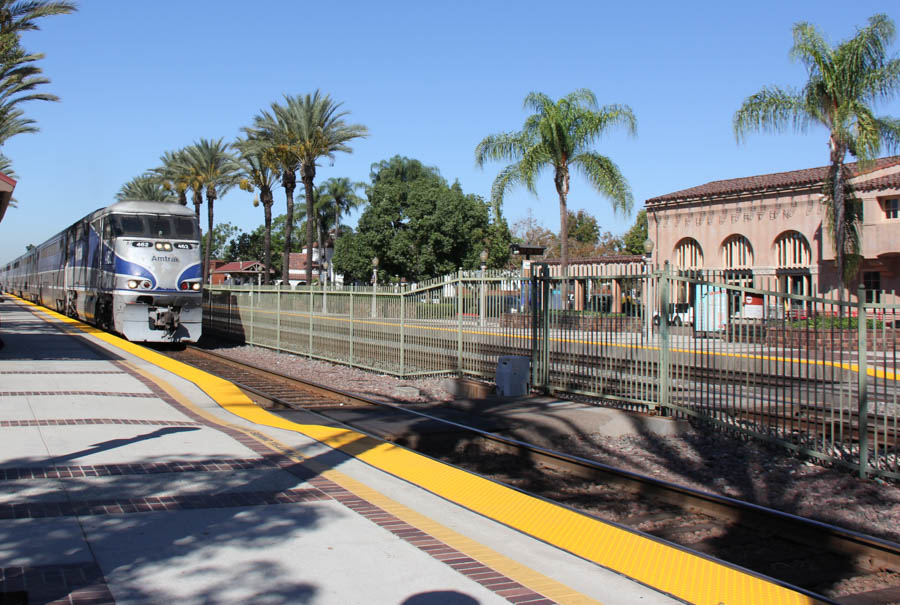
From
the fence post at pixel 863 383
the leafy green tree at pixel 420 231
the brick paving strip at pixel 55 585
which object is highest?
the leafy green tree at pixel 420 231

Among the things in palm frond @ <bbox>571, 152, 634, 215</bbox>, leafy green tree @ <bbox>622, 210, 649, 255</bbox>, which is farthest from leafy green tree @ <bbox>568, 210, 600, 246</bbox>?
palm frond @ <bbox>571, 152, 634, 215</bbox>

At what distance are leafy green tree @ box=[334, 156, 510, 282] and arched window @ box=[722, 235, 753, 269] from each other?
26.2m

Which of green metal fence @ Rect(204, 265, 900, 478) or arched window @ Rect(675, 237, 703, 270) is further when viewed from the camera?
arched window @ Rect(675, 237, 703, 270)

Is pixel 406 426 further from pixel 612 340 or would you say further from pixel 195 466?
pixel 195 466

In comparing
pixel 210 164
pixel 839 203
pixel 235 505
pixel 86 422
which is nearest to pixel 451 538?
pixel 235 505

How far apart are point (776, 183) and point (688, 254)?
19.9 feet

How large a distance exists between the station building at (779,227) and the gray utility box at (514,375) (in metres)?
19.8

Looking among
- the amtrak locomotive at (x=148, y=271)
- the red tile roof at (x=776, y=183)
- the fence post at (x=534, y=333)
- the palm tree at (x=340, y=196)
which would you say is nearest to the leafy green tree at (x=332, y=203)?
the palm tree at (x=340, y=196)

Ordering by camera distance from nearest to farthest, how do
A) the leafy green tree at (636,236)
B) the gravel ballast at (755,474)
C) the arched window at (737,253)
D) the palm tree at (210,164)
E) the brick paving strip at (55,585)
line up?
the brick paving strip at (55,585), the gravel ballast at (755,474), the arched window at (737,253), the palm tree at (210,164), the leafy green tree at (636,236)

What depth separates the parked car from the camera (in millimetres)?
10367

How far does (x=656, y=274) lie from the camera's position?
35.3ft

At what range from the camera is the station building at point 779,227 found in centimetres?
3228

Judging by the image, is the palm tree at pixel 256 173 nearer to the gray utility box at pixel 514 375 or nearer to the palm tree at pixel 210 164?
the palm tree at pixel 210 164

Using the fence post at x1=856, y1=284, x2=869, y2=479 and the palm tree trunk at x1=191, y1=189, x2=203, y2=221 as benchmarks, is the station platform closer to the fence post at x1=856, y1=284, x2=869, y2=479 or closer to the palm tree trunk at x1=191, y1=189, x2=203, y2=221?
the fence post at x1=856, y1=284, x2=869, y2=479
